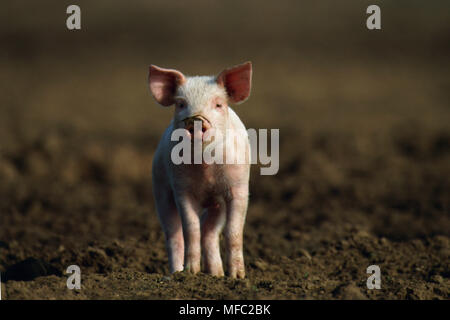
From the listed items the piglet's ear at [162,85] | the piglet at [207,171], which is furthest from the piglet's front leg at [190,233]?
the piglet's ear at [162,85]

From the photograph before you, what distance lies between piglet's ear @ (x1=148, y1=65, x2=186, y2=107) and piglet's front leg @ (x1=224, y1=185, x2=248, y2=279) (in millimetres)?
1090

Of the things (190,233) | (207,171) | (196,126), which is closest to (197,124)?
(196,126)

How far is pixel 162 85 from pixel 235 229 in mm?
1521

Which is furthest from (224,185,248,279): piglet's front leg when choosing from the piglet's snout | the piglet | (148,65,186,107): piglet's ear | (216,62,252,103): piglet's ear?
(148,65,186,107): piglet's ear

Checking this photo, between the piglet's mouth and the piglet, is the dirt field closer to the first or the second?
the piglet

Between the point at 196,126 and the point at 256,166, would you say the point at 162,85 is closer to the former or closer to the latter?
the point at 196,126

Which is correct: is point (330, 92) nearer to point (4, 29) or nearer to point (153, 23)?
point (153, 23)

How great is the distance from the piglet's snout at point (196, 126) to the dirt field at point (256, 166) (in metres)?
1.22

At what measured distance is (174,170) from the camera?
274 inches

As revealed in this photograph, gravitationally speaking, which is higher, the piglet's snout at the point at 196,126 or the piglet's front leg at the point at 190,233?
the piglet's snout at the point at 196,126

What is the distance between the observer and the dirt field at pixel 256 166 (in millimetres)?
8000

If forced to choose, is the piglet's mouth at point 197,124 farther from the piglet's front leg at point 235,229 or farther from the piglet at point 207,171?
the piglet's front leg at point 235,229

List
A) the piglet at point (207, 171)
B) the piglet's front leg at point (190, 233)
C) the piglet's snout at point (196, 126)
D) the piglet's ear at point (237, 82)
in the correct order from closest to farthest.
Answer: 1. the piglet's snout at point (196, 126)
2. the piglet at point (207, 171)
3. the piglet's front leg at point (190, 233)
4. the piglet's ear at point (237, 82)

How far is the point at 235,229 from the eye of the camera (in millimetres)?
7051
